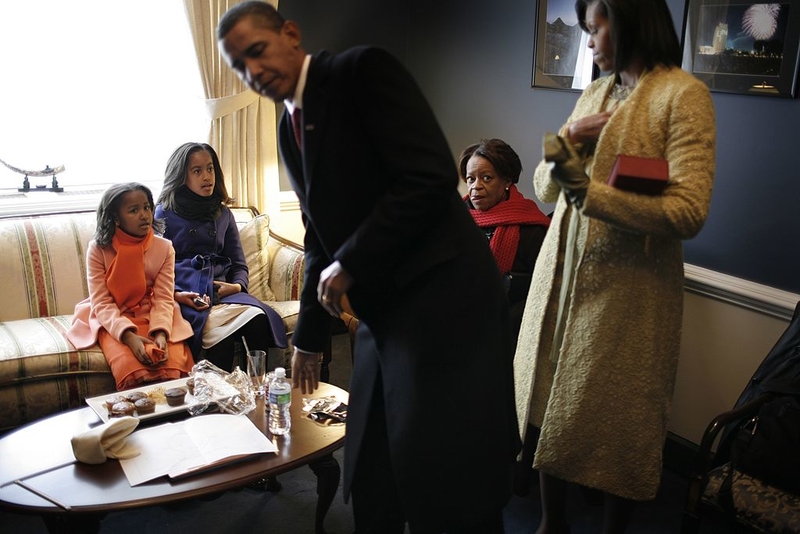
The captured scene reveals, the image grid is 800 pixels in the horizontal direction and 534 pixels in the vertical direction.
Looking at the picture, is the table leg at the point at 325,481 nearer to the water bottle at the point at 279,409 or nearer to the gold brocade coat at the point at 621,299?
the water bottle at the point at 279,409

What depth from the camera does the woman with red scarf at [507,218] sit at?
2740 millimetres

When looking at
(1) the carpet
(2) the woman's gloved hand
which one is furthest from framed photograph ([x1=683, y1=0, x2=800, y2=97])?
(1) the carpet

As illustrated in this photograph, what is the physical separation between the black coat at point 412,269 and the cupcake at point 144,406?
0.97 metres

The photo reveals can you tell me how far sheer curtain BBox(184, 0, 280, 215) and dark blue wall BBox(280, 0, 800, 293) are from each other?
0.48m

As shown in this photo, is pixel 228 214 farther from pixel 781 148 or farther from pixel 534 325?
pixel 781 148

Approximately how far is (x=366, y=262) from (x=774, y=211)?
1754 millimetres

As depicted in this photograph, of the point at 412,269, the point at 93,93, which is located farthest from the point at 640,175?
the point at 93,93

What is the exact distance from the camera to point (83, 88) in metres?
3.66

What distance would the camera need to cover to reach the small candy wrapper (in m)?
2.14

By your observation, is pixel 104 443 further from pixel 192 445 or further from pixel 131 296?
→ pixel 131 296

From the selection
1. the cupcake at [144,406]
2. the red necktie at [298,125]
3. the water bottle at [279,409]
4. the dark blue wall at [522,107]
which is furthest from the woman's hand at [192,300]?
the red necktie at [298,125]

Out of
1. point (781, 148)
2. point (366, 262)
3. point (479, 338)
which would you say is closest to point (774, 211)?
point (781, 148)

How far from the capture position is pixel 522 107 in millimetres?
3602

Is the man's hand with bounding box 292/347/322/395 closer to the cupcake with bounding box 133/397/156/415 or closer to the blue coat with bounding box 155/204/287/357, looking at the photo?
Result: the cupcake with bounding box 133/397/156/415
